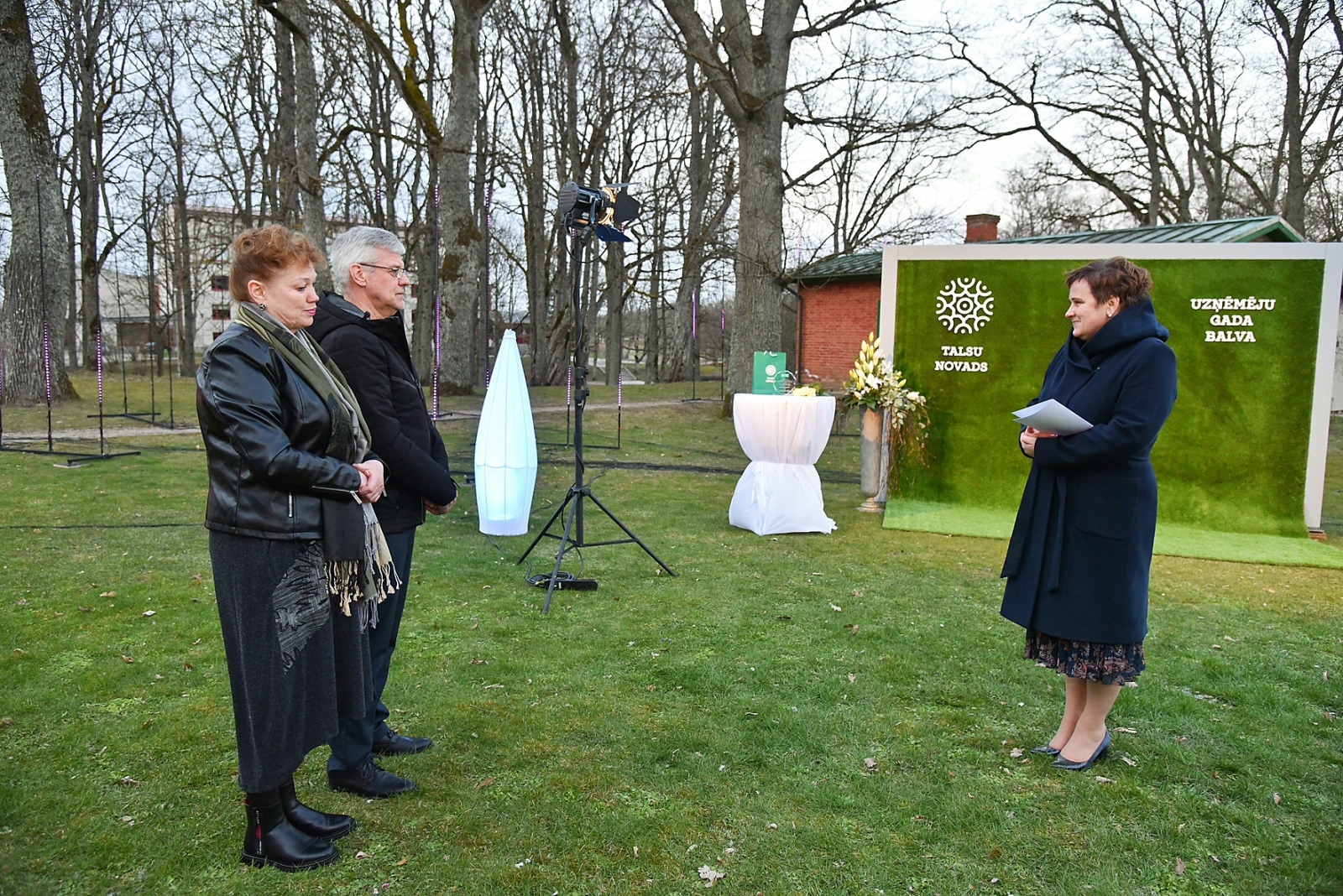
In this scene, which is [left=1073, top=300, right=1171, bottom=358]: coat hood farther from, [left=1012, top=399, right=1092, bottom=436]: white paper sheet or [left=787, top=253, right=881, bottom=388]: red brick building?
[left=787, top=253, right=881, bottom=388]: red brick building

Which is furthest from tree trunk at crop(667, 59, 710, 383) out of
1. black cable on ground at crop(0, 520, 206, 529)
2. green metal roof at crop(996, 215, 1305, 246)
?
black cable on ground at crop(0, 520, 206, 529)

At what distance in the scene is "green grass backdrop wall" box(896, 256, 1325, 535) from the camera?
7.57 metres

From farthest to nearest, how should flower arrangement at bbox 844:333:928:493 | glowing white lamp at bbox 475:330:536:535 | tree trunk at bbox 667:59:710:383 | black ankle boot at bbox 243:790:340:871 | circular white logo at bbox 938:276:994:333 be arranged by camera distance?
tree trunk at bbox 667:59:710:383 < flower arrangement at bbox 844:333:928:493 < circular white logo at bbox 938:276:994:333 < glowing white lamp at bbox 475:330:536:535 < black ankle boot at bbox 243:790:340:871

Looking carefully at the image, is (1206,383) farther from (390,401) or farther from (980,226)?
(980,226)

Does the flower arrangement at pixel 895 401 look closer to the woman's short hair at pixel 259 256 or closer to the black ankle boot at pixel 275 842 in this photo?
the woman's short hair at pixel 259 256

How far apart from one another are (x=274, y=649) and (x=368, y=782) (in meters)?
0.83

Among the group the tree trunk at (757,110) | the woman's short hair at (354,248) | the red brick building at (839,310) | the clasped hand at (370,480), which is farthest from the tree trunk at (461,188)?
the clasped hand at (370,480)

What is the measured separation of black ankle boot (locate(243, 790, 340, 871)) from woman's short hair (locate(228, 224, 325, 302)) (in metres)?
1.46

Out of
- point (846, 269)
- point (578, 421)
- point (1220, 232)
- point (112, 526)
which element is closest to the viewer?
point (578, 421)

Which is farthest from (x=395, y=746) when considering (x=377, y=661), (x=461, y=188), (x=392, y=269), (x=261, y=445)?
(x=461, y=188)

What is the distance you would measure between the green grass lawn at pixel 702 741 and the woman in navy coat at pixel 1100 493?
21.2 inches

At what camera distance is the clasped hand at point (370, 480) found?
2506mm

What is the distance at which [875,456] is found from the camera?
30.2ft

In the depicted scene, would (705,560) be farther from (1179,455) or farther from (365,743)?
(1179,455)
